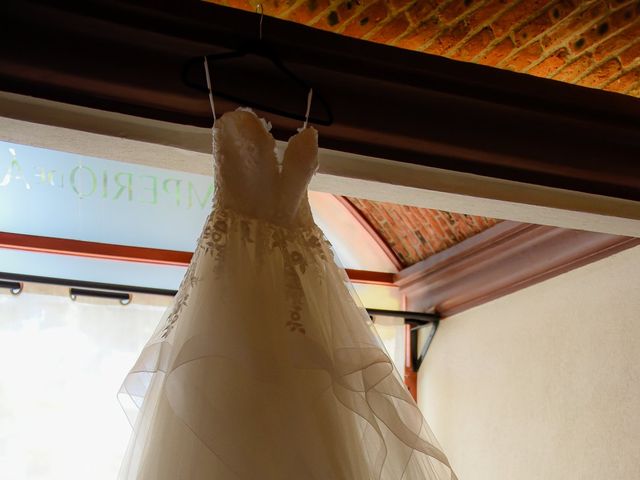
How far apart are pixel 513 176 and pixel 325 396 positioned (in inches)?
34.1

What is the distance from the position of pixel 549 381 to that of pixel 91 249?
6.55 feet

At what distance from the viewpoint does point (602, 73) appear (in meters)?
2.01

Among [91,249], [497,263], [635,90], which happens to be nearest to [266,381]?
[635,90]

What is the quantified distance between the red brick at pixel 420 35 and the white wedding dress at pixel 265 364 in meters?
0.68

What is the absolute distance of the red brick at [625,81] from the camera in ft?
6.52

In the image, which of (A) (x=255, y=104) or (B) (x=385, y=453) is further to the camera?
(A) (x=255, y=104)

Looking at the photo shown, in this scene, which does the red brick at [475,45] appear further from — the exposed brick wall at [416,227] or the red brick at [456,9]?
the exposed brick wall at [416,227]

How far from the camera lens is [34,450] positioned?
2.83m

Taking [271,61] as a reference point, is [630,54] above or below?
above

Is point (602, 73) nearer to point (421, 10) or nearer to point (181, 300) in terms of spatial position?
point (421, 10)

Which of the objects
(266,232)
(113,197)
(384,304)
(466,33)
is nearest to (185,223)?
(113,197)

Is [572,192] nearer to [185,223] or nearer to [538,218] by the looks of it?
[538,218]

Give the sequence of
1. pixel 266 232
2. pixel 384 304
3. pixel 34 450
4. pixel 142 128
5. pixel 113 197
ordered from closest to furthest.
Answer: pixel 266 232, pixel 142 128, pixel 34 450, pixel 113 197, pixel 384 304

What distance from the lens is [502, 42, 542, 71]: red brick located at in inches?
77.1
